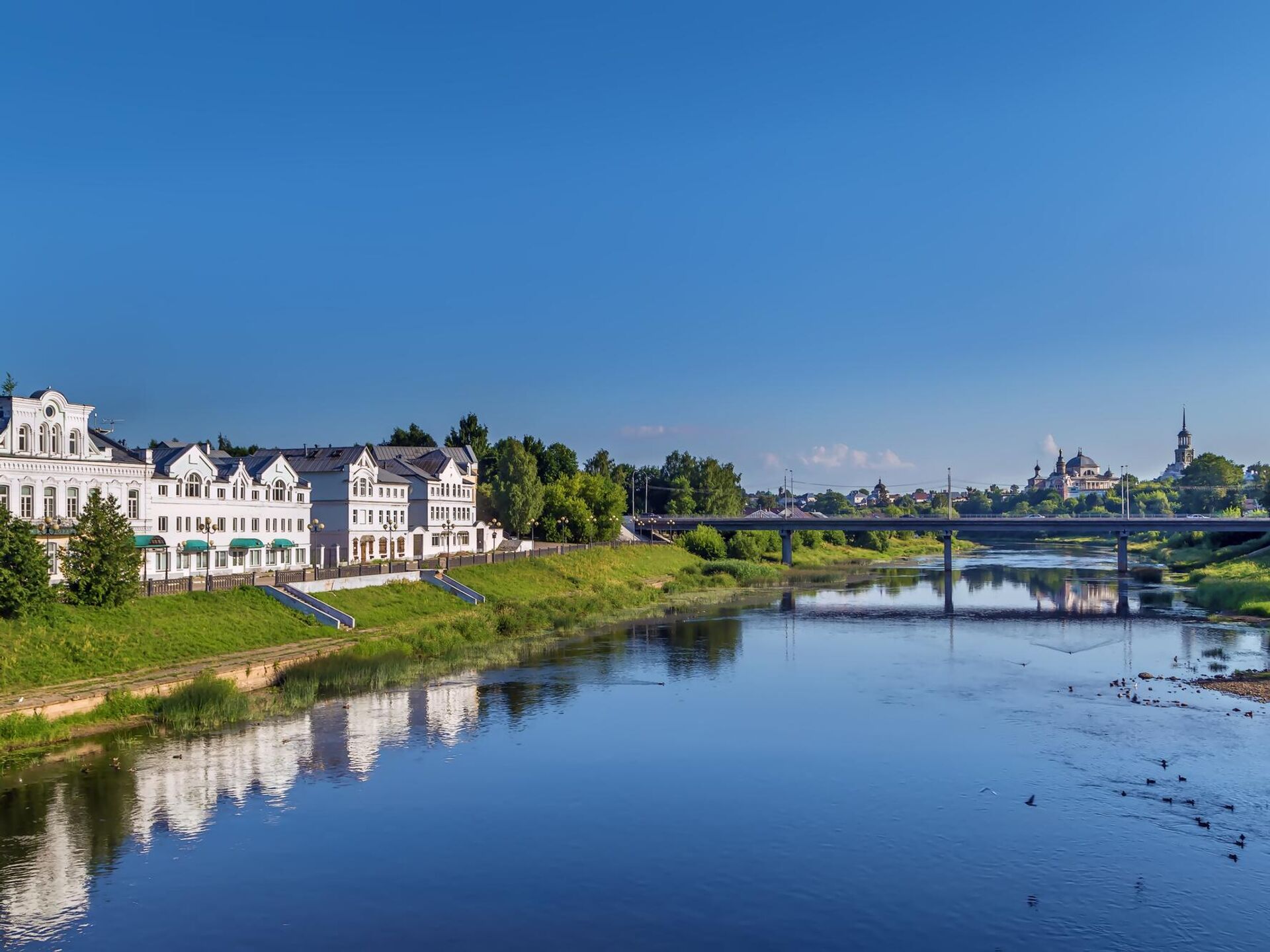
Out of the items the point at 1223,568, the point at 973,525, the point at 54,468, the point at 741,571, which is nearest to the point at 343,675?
the point at 54,468

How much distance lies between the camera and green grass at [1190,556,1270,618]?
244 ft

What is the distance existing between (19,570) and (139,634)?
521 centimetres

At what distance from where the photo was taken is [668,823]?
28031 mm

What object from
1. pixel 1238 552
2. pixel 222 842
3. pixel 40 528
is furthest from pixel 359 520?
pixel 1238 552

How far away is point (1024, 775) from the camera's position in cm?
3175

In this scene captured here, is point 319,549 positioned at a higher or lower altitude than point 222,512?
lower

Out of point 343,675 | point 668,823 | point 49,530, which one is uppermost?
point 49,530

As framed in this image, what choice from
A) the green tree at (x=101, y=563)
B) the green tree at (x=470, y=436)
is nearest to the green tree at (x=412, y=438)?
the green tree at (x=470, y=436)

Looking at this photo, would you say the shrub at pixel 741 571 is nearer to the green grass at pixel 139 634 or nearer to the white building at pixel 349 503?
the white building at pixel 349 503

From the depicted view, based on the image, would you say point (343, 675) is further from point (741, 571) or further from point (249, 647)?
point (741, 571)

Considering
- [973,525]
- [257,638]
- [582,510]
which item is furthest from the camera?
A: [973,525]

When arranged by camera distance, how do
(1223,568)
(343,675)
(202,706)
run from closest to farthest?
(202,706)
(343,675)
(1223,568)

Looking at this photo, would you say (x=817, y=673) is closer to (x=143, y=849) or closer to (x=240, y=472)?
(x=143, y=849)

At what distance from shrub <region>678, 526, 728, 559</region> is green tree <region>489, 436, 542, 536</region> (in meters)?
27.5
